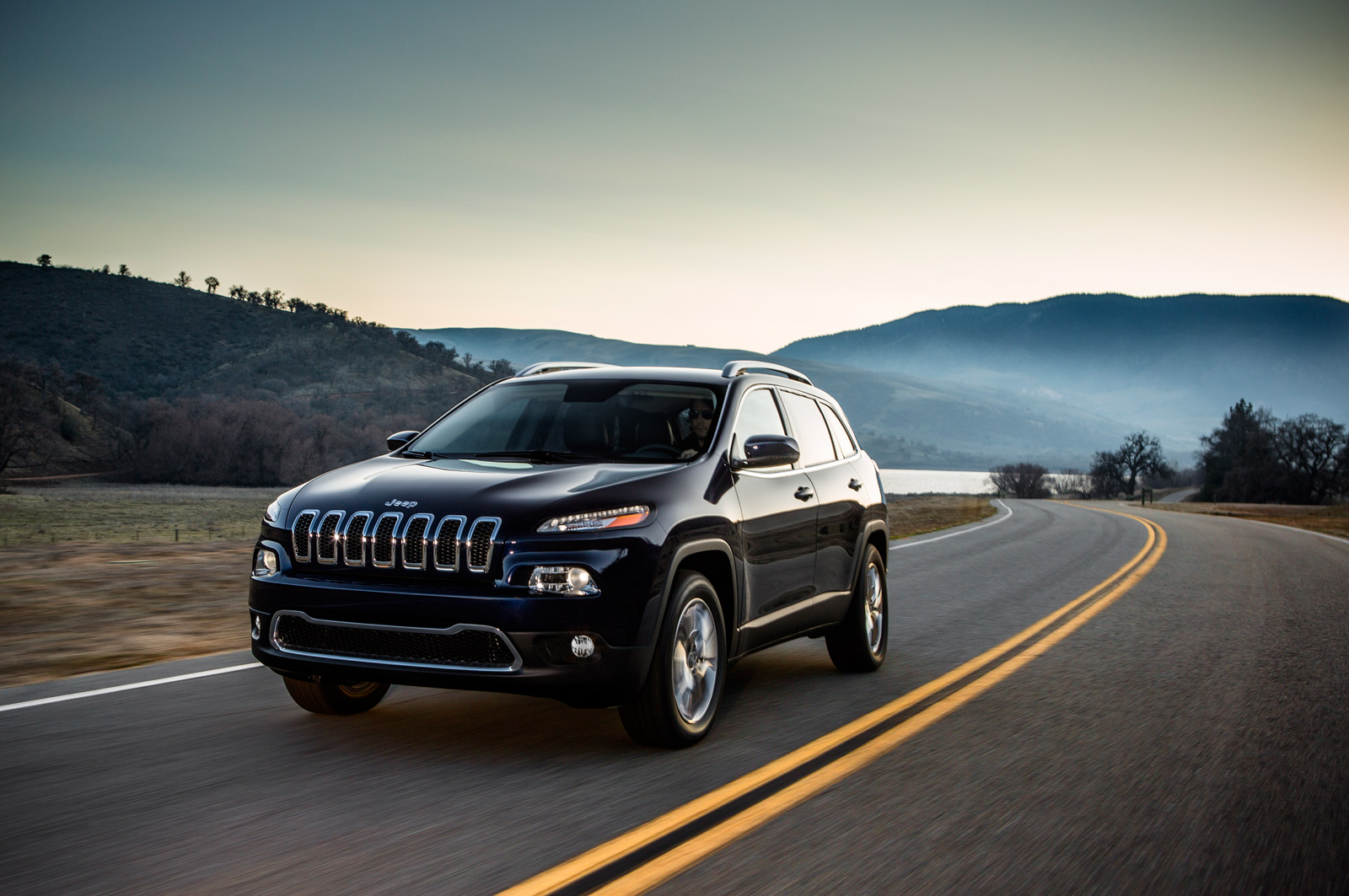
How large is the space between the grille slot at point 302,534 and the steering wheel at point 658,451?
165 centimetres

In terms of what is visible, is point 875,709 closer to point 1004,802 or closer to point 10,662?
point 1004,802

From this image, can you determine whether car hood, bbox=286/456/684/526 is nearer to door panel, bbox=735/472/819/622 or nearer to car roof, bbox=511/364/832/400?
door panel, bbox=735/472/819/622

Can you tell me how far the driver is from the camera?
6005 millimetres

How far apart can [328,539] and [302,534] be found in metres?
0.17

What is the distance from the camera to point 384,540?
492 centimetres

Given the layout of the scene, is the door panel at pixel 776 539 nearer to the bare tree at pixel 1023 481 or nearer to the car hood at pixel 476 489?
the car hood at pixel 476 489

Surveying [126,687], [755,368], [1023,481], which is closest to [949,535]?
[755,368]

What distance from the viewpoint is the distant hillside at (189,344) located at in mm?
109062

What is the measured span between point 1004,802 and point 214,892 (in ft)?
9.98

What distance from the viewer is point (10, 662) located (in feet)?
24.8

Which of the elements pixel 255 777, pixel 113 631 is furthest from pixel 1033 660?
pixel 113 631

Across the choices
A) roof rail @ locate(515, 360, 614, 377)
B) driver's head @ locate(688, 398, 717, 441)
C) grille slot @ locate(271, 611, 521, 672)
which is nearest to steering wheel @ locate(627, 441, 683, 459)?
driver's head @ locate(688, 398, 717, 441)

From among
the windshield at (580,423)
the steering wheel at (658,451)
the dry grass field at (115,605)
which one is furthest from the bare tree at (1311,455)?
the steering wheel at (658,451)

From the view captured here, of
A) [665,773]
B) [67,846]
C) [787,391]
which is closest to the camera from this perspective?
[67,846]
